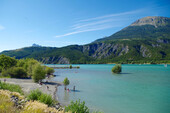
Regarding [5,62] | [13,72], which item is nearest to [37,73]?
[13,72]

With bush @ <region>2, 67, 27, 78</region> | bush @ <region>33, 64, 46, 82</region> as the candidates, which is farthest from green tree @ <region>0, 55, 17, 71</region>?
bush @ <region>33, 64, 46, 82</region>

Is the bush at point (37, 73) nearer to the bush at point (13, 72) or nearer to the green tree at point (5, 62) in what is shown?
the bush at point (13, 72)

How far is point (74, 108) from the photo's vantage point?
11219mm

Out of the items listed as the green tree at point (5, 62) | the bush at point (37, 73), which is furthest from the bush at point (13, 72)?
the bush at point (37, 73)

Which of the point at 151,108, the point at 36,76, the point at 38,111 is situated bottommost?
the point at 151,108

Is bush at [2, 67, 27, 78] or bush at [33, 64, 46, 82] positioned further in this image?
bush at [2, 67, 27, 78]

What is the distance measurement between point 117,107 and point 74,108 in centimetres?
1625

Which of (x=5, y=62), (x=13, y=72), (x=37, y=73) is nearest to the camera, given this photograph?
(x=37, y=73)

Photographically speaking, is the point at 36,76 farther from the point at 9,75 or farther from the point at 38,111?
the point at 38,111

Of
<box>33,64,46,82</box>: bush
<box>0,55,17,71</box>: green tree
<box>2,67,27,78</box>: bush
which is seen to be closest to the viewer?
<box>33,64,46,82</box>: bush

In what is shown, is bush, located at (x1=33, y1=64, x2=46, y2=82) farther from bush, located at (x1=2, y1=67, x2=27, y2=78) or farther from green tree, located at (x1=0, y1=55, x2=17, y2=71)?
green tree, located at (x1=0, y1=55, x2=17, y2=71)

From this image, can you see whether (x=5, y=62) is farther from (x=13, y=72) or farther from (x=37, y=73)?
(x=37, y=73)

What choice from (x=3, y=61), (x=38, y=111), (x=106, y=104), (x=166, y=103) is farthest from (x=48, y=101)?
(x=3, y=61)

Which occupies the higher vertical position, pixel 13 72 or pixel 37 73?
pixel 37 73
